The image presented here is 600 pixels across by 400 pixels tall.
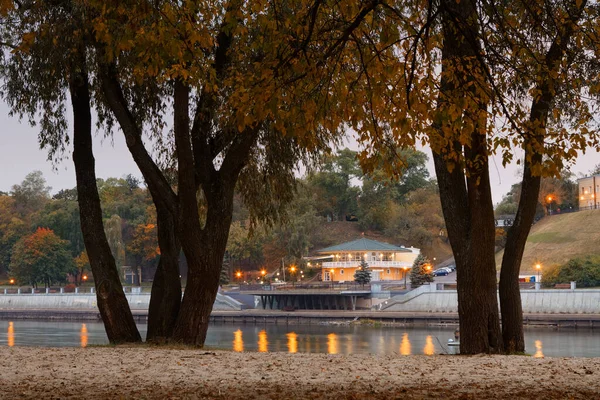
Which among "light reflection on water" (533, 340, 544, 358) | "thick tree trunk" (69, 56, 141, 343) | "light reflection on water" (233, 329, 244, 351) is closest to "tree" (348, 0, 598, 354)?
"thick tree trunk" (69, 56, 141, 343)

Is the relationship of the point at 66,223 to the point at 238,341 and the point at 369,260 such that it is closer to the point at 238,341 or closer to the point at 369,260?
the point at 369,260

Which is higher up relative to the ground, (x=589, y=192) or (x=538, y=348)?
(x=589, y=192)

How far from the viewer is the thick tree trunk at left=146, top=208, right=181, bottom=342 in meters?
13.0

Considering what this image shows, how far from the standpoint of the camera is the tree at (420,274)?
63.7 metres

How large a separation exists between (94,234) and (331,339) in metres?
29.0

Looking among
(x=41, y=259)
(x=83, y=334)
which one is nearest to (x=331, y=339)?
(x=83, y=334)

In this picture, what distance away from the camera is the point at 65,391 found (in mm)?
7207

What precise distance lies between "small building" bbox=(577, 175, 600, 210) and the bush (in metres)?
35.8

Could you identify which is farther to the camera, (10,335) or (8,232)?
(8,232)

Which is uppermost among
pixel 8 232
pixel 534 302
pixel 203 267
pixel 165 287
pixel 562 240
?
pixel 8 232

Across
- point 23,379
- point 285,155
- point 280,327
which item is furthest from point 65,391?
point 280,327

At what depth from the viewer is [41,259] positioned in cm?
8019

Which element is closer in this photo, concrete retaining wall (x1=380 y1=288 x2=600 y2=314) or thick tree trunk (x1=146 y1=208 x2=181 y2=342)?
thick tree trunk (x1=146 y1=208 x2=181 y2=342)

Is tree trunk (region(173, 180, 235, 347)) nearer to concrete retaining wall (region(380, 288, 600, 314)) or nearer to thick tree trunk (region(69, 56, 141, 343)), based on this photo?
thick tree trunk (region(69, 56, 141, 343))
